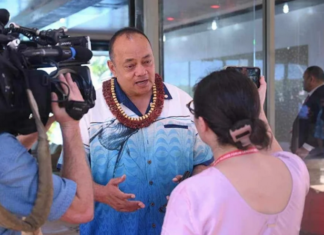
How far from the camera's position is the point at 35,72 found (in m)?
1.46

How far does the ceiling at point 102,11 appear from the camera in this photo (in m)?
4.49

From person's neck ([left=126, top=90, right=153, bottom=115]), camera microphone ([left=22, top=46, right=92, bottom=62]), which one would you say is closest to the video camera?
camera microphone ([left=22, top=46, right=92, bottom=62])

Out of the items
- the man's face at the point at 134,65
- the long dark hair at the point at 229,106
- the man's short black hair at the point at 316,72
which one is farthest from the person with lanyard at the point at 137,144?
the man's short black hair at the point at 316,72

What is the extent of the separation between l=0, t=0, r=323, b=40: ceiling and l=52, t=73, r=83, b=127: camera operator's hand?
2.73 meters

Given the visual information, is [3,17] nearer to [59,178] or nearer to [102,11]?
[59,178]

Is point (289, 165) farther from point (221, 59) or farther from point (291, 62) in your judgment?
point (291, 62)

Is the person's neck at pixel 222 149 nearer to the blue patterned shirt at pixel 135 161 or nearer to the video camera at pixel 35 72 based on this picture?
the video camera at pixel 35 72

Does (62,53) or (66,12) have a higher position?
(66,12)

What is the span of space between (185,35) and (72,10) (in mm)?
2096

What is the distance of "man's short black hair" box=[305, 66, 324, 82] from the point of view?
541 centimetres

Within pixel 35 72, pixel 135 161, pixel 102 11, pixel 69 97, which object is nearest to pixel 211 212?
pixel 69 97

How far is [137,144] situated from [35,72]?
0.86 meters

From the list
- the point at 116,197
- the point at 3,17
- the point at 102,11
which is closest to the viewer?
the point at 3,17

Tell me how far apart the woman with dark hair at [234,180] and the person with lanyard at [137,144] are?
689 millimetres
